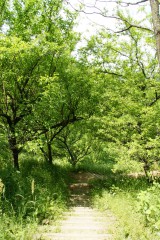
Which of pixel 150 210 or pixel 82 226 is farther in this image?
pixel 82 226

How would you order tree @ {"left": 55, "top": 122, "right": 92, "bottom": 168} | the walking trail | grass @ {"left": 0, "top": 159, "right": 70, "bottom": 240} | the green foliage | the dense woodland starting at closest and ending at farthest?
grass @ {"left": 0, "top": 159, "right": 70, "bottom": 240} → the walking trail → the green foliage → the dense woodland → tree @ {"left": 55, "top": 122, "right": 92, "bottom": 168}

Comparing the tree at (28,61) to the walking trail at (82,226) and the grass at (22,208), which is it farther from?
the walking trail at (82,226)

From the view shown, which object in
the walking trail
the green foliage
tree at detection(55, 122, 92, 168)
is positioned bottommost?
the walking trail

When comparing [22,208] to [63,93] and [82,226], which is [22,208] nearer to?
[82,226]

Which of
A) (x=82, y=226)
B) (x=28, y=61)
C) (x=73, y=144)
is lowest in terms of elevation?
(x=82, y=226)

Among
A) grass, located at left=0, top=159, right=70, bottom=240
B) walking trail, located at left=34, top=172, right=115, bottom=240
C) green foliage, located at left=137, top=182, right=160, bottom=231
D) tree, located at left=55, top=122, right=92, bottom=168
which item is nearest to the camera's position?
grass, located at left=0, top=159, right=70, bottom=240

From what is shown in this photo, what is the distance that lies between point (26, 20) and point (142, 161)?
8041 mm

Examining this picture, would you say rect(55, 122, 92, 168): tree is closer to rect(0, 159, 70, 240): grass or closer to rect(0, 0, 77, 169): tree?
rect(0, 0, 77, 169): tree

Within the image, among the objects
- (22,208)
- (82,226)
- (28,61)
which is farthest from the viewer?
(28,61)

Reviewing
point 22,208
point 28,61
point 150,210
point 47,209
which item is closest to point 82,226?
point 47,209

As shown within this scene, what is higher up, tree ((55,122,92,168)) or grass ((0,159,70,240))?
tree ((55,122,92,168))

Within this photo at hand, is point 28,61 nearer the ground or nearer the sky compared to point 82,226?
nearer the sky

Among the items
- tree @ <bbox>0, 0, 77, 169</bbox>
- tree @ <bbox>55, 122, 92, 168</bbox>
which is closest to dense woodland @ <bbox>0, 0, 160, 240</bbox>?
tree @ <bbox>0, 0, 77, 169</bbox>

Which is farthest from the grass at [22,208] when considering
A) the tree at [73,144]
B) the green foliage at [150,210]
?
the tree at [73,144]
